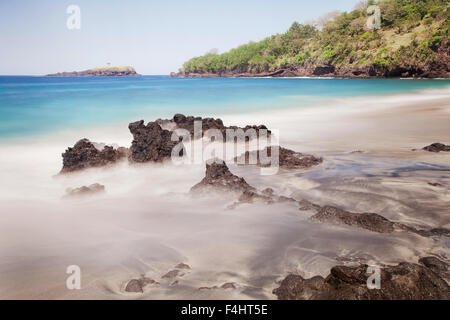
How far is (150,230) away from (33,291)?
132 centimetres

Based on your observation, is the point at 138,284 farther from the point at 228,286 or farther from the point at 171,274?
the point at 228,286

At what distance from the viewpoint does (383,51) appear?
199 ft

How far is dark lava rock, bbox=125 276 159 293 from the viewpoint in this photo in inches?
103

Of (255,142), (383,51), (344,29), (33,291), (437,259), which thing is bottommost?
(33,291)

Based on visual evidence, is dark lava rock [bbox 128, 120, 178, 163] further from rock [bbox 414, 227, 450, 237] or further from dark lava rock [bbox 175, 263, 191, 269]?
rock [bbox 414, 227, 450, 237]

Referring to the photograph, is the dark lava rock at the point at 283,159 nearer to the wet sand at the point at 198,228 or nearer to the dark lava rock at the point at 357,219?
the wet sand at the point at 198,228

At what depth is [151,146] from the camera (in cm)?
653

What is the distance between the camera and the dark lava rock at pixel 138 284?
2.61 metres

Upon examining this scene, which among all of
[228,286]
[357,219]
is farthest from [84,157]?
[357,219]

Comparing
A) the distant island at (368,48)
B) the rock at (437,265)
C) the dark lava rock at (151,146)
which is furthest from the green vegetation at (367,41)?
the rock at (437,265)

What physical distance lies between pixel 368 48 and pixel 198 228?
73.6m

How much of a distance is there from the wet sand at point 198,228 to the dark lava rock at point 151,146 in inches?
9.5
